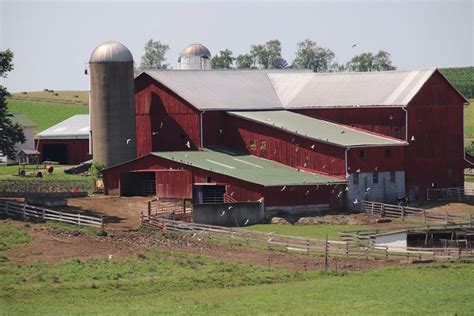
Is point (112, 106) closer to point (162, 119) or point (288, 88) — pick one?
point (162, 119)

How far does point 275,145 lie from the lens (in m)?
72.9

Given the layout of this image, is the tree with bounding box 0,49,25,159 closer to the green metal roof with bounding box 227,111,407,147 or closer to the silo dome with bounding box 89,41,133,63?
the silo dome with bounding box 89,41,133,63

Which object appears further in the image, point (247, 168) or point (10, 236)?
point (247, 168)

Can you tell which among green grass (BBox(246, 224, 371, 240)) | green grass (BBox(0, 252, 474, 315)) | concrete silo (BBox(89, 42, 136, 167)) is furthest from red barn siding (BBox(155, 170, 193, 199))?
green grass (BBox(0, 252, 474, 315))

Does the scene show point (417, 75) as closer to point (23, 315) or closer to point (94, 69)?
point (94, 69)

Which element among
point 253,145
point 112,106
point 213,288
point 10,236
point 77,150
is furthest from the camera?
point 77,150

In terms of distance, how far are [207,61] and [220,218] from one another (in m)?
34.3

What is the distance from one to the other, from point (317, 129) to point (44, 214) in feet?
59.0

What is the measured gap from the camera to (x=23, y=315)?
40469 millimetres

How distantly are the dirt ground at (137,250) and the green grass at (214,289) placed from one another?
4.47ft

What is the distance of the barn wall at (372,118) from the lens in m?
72.7

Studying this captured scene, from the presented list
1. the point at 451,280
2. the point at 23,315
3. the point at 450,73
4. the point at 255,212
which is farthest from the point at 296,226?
the point at 450,73

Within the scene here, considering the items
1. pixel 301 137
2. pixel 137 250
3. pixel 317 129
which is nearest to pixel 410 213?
pixel 301 137

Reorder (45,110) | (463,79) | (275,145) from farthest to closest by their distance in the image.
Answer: (463,79)
(45,110)
(275,145)
